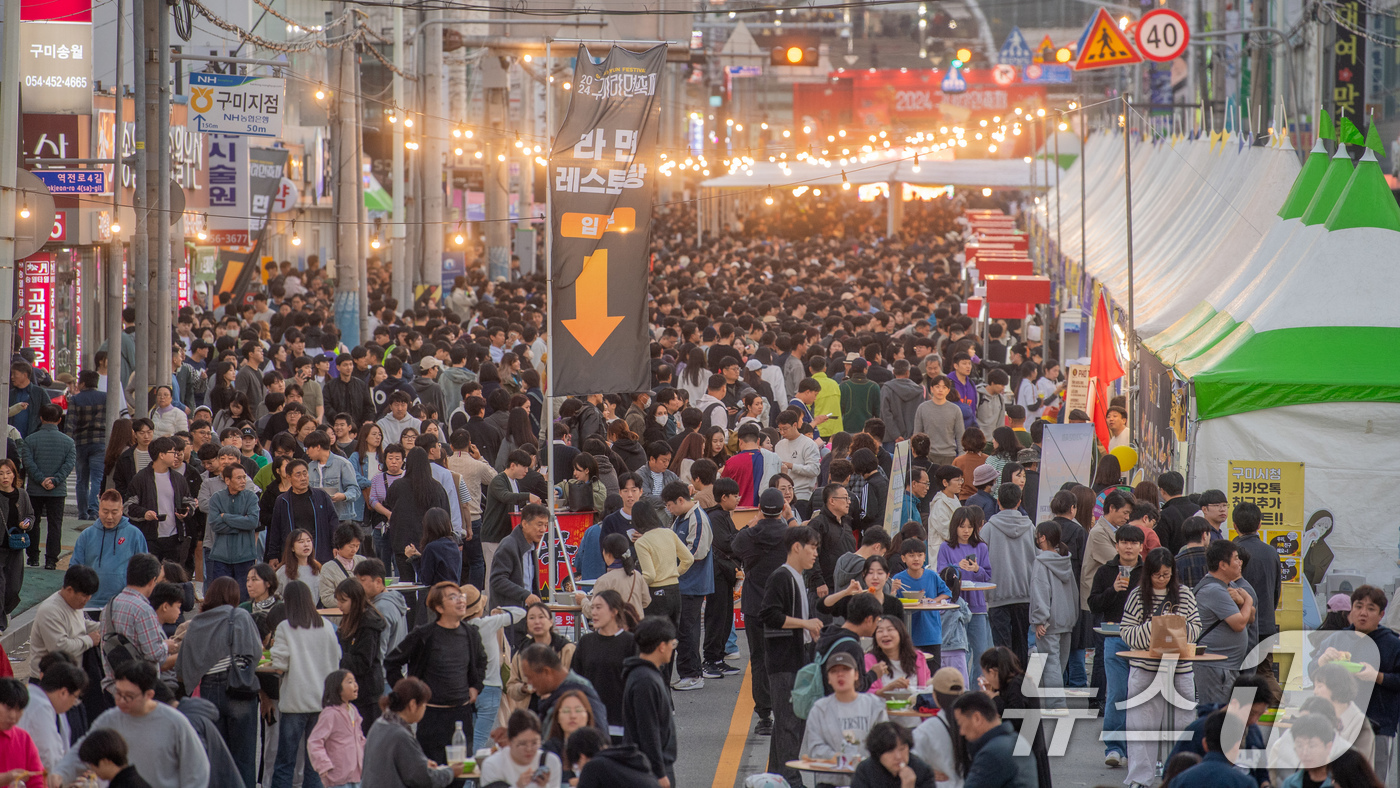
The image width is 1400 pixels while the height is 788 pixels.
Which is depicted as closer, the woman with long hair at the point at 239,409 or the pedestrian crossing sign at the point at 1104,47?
the woman with long hair at the point at 239,409

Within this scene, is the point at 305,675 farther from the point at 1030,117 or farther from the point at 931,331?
the point at 1030,117

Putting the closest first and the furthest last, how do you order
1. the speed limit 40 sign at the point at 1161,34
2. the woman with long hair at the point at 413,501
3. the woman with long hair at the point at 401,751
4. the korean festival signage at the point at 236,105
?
the woman with long hair at the point at 401,751
the woman with long hair at the point at 413,501
the korean festival signage at the point at 236,105
the speed limit 40 sign at the point at 1161,34

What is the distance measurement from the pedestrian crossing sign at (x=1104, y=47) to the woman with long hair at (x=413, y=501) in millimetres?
15429

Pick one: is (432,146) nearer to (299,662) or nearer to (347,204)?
(347,204)

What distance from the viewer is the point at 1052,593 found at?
9.88 metres

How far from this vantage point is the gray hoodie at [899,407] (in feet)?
52.0

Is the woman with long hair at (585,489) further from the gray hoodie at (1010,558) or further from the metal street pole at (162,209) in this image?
the metal street pole at (162,209)

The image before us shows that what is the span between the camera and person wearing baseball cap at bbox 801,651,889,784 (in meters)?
7.22

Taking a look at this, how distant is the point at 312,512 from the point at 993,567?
483cm

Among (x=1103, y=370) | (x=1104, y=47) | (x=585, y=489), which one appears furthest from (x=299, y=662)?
(x=1104, y=47)

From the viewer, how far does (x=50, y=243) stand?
21.3 m

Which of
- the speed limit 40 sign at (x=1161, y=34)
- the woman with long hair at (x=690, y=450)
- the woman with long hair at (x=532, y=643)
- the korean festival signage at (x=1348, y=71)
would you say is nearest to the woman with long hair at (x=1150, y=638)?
the woman with long hair at (x=532, y=643)

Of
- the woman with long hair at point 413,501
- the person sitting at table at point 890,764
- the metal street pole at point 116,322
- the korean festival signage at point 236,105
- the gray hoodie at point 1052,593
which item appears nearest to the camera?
the person sitting at table at point 890,764

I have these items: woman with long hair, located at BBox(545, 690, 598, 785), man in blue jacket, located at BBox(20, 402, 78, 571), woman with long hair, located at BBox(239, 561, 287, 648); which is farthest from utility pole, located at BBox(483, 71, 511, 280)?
woman with long hair, located at BBox(545, 690, 598, 785)
